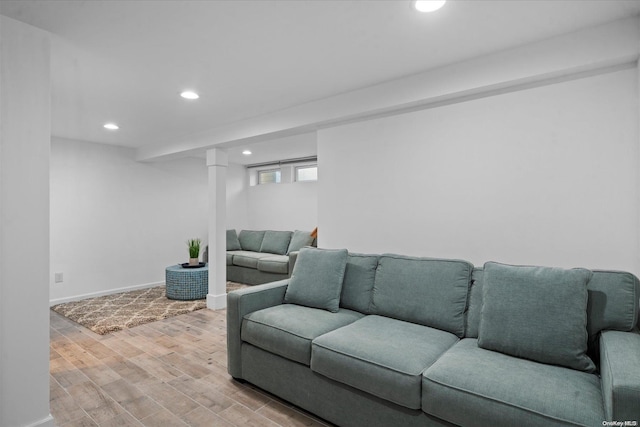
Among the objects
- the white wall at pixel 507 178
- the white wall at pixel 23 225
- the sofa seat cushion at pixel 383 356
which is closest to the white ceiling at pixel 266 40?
the white wall at pixel 23 225

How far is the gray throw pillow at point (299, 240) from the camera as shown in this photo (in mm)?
5688

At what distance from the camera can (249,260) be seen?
567cm

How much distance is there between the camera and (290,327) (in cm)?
219

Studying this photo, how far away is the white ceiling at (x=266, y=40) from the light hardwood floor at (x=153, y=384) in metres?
2.30

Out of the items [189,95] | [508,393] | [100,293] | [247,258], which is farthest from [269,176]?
[508,393]

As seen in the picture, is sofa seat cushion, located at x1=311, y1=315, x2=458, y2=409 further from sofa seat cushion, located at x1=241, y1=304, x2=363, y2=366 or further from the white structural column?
the white structural column

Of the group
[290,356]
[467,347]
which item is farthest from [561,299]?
[290,356]

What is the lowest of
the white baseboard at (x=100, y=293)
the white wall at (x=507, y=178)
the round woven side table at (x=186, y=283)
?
the white baseboard at (x=100, y=293)

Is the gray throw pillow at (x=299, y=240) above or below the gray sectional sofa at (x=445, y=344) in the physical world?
above

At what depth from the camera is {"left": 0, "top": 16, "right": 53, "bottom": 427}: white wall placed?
5.63 feet

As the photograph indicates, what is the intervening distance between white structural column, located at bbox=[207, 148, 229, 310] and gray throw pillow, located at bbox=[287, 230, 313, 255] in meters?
1.59

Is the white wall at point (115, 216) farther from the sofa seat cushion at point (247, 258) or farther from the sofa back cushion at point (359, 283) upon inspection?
the sofa back cushion at point (359, 283)

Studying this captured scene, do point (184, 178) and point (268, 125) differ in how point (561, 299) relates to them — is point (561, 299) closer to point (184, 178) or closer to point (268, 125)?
point (268, 125)

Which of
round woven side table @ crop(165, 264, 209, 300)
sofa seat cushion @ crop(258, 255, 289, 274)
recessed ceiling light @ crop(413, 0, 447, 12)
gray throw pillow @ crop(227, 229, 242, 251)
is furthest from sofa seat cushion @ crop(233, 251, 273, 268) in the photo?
recessed ceiling light @ crop(413, 0, 447, 12)
